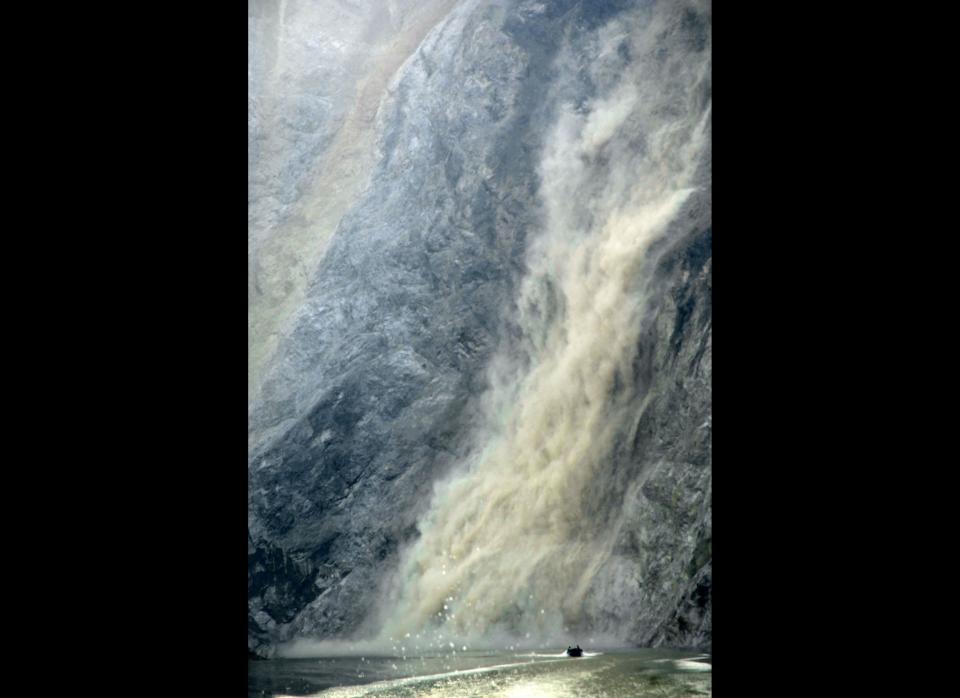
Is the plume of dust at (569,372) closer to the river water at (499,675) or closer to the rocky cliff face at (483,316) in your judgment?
the rocky cliff face at (483,316)

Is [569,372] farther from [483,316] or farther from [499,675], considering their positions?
[499,675]

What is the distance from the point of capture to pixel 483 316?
1249cm

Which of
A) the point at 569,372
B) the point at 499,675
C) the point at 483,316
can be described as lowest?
the point at 499,675

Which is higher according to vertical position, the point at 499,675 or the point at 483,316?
the point at 483,316

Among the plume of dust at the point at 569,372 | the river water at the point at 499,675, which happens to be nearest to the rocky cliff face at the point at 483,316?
the plume of dust at the point at 569,372

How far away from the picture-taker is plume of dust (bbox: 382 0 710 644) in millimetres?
11141

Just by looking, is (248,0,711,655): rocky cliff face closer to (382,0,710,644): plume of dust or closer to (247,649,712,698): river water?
(382,0,710,644): plume of dust

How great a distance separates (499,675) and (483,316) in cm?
458

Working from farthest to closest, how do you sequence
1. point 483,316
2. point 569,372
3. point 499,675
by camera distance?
point 483,316 < point 569,372 < point 499,675

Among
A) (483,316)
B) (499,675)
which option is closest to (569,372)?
(483,316)

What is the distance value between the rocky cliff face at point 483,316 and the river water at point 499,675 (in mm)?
749
